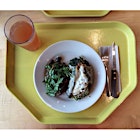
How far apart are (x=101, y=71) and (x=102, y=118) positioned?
0.18 metres

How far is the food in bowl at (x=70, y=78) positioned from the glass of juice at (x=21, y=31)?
0.12 meters

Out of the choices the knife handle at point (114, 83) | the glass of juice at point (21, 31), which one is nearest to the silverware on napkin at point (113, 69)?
the knife handle at point (114, 83)

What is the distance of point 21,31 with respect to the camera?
3.54ft

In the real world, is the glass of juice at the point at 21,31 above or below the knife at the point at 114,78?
above

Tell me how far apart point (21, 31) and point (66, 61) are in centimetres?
21

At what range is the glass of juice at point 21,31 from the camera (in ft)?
3.51

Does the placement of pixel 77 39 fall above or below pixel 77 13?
below

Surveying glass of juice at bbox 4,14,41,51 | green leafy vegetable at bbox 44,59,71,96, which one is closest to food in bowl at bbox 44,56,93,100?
green leafy vegetable at bbox 44,59,71,96

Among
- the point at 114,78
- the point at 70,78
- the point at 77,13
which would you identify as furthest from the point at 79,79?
the point at 77,13

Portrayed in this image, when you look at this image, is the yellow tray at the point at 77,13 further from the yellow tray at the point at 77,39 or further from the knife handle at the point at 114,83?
the knife handle at the point at 114,83

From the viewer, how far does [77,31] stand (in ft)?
3.78

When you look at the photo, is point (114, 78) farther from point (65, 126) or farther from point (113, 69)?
point (65, 126)

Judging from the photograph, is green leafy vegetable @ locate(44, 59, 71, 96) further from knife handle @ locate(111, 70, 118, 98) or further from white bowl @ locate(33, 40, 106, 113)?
knife handle @ locate(111, 70, 118, 98)
